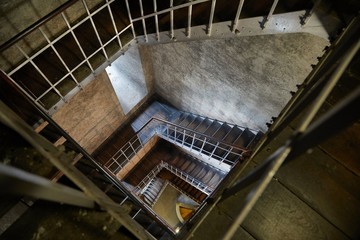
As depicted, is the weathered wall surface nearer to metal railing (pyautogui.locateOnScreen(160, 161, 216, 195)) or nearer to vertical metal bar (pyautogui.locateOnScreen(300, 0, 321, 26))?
metal railing (pyautogui.locateOnScreen(160, 161, 216, 195))

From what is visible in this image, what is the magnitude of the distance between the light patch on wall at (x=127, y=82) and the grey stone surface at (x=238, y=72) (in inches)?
21.9

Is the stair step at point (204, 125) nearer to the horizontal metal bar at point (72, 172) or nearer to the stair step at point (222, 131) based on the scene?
the stair step at point (222, 131)

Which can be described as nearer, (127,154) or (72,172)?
(72,172)

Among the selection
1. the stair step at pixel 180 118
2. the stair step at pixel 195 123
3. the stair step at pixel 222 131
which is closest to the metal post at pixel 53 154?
the stair step at pixel 222 131

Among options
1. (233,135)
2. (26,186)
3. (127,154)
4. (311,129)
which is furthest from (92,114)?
(311,129)

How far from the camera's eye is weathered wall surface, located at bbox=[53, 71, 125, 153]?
18.2 ft

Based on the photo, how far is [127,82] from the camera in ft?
25.0

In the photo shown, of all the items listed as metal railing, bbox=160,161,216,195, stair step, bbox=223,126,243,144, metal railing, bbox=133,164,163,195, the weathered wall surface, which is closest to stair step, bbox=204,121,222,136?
stair step, bbox=223,126,243,144

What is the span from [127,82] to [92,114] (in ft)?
5.73

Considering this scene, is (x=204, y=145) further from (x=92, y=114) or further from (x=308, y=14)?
(x=308, y=14)

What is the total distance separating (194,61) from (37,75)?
126 inches

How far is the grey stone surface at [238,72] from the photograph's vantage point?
13.3ft

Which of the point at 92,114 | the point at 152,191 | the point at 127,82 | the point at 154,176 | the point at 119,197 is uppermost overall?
the point at 127,82

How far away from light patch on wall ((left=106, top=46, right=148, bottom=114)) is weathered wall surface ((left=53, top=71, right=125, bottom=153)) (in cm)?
44
